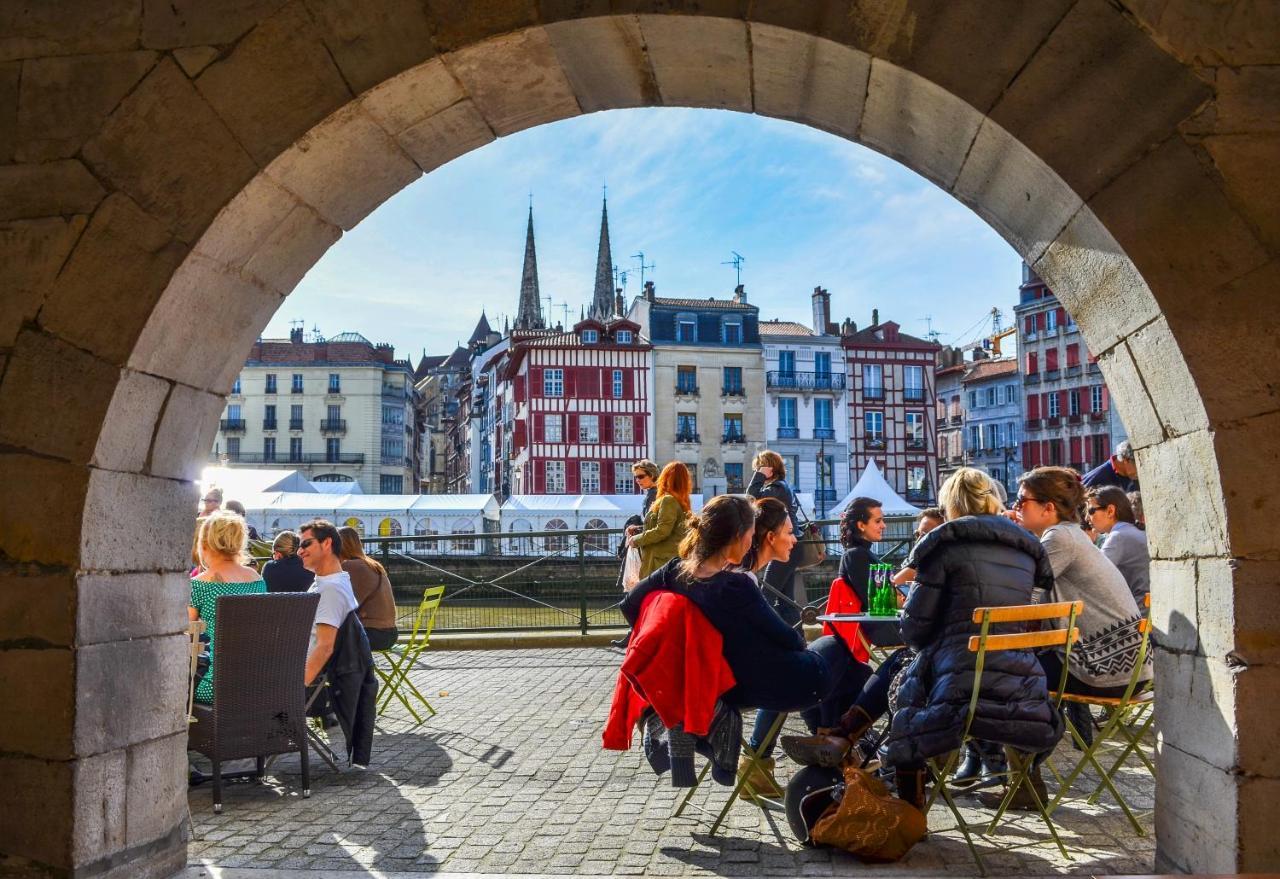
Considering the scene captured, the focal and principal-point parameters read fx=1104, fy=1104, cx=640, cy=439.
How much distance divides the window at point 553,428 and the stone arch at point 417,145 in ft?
138

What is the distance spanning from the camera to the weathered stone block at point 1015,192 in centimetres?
338

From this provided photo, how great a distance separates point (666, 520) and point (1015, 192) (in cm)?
425

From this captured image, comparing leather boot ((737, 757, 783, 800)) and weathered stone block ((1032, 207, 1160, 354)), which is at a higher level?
weathered stone block ((1032, 207, 1160, 354))

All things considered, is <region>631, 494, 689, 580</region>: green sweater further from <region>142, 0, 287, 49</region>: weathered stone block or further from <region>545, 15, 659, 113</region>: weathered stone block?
<region>142, 0, 287, 49</region>: weathered stone block

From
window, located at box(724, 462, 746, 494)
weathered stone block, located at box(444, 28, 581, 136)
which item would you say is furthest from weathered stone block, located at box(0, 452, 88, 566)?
window, located at box(724, 462, 746, 494)

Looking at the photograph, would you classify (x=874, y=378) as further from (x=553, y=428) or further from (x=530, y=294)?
(x=530, y=294)

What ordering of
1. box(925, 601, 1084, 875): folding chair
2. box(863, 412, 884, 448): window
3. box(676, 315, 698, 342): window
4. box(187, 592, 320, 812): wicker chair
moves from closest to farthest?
box(925, 601, 1084, 875): folding chair, box(187, 592, 320, 812): wicker chair, box(676, 315, 698, 342): window, box(863, 412, 884, 448): window

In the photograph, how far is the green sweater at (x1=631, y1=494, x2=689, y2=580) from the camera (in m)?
7.52

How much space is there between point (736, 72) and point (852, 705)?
250 centimetres

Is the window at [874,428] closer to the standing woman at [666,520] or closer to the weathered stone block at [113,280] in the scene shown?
the standing woman at [666,520]

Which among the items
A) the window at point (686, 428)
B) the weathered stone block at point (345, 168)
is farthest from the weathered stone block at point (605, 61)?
the window at point (686, 428)

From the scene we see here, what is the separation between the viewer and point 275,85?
11.6 feet

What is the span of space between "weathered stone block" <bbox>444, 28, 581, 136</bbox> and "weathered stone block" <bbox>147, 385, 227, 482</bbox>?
1.42 m

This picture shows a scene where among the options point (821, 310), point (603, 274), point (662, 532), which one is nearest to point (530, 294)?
point (603, 274)
